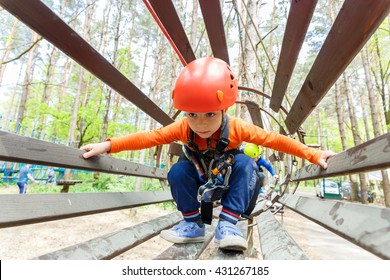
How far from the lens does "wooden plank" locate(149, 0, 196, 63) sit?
4.43 ft

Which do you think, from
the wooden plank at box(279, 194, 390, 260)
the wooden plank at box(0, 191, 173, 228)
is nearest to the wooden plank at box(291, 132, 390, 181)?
the wooden plank at box(279, 194, 390, 260)

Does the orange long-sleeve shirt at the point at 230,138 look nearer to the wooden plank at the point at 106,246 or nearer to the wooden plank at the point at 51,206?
the wooden plank at the point at 51,206

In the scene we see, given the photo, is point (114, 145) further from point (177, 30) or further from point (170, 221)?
point (177, 30)

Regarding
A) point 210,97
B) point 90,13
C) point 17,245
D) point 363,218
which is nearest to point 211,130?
point 210,97

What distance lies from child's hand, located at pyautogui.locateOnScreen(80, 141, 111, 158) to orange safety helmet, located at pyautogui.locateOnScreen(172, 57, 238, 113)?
438 mm

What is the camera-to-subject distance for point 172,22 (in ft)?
4.95

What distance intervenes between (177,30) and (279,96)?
0.87 meters

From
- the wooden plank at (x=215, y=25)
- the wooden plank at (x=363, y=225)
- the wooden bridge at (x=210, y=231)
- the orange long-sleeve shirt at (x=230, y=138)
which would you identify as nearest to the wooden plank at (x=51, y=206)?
the wooden bridge at (x=210, y=231)

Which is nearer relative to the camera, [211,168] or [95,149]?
[95,149]

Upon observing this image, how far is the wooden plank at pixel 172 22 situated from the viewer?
135 centimetres

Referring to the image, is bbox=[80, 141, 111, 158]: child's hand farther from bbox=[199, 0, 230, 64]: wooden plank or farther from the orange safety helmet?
bbox=[199, 0, 230, 64]: wooden plank

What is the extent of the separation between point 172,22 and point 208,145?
2.43ft

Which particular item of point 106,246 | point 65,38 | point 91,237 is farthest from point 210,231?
point 91,237

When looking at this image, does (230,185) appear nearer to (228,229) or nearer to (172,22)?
(228,229)
